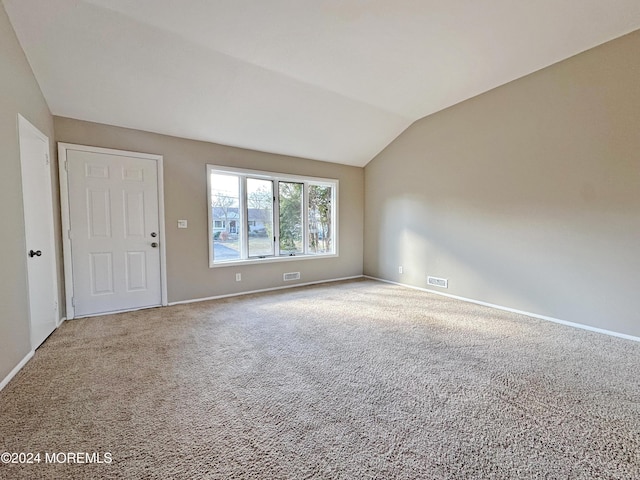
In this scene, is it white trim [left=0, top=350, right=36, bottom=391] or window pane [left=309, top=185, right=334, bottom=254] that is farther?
window pane [left=309, top=185, right=334, bottom=254]

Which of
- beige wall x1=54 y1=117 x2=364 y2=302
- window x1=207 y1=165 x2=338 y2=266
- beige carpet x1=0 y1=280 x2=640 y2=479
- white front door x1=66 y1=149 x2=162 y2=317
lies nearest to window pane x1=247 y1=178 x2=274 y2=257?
window x1=207 y1=165 x2=338 y2=266

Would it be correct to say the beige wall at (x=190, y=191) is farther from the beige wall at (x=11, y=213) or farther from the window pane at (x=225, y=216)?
the beige wall at (x=11, y=213)

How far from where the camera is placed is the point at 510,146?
155 inches

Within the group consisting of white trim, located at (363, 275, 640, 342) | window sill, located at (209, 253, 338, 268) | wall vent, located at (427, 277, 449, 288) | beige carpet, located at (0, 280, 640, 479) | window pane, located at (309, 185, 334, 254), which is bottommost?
beige carpet, located at (0, 280, 640, 479)

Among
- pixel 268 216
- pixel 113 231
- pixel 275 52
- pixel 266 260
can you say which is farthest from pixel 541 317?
pixel 113 231

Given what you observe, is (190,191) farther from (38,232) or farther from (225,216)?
(38,232)

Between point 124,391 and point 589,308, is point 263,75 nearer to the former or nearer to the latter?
point 124,391

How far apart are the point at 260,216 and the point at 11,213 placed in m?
3.14

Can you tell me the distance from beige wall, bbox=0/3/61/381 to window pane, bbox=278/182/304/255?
339cm

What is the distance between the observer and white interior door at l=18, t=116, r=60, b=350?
2.70 metres

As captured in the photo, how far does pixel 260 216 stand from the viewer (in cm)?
516

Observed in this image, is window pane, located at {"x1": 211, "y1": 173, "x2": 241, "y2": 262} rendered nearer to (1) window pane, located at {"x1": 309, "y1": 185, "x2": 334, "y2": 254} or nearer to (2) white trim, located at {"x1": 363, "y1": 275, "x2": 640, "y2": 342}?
(1) window pane, located at {"x1": 309, "y1": 185, "x2": 334, "y2": 254}

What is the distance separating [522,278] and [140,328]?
482 centimetres

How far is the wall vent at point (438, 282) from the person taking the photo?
190 inches
